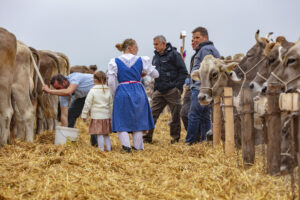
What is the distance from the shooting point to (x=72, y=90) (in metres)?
8.08

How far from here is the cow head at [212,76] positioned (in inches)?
285

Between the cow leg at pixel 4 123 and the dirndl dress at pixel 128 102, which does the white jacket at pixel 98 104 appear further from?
A: the cow leg at pixel 4 123

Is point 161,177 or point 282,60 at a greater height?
point 282,60

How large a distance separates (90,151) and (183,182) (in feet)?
8.14

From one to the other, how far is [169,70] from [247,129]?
4209mm

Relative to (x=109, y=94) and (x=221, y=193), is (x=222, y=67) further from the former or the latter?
(x=221, y=193)

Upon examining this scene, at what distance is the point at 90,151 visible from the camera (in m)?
6.50

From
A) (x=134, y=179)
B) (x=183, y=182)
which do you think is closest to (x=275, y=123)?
(x=183, y=182)

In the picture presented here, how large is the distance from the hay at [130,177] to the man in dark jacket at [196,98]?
4.26 ft

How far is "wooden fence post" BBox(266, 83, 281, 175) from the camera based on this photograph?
4012 millimetres

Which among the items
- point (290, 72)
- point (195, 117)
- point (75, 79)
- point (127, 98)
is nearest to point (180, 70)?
point (195, 117)

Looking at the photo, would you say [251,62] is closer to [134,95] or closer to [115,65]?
[134,95]

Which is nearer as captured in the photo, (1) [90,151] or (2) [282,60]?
(2) [282,60]

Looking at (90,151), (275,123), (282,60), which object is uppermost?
(282,60)
